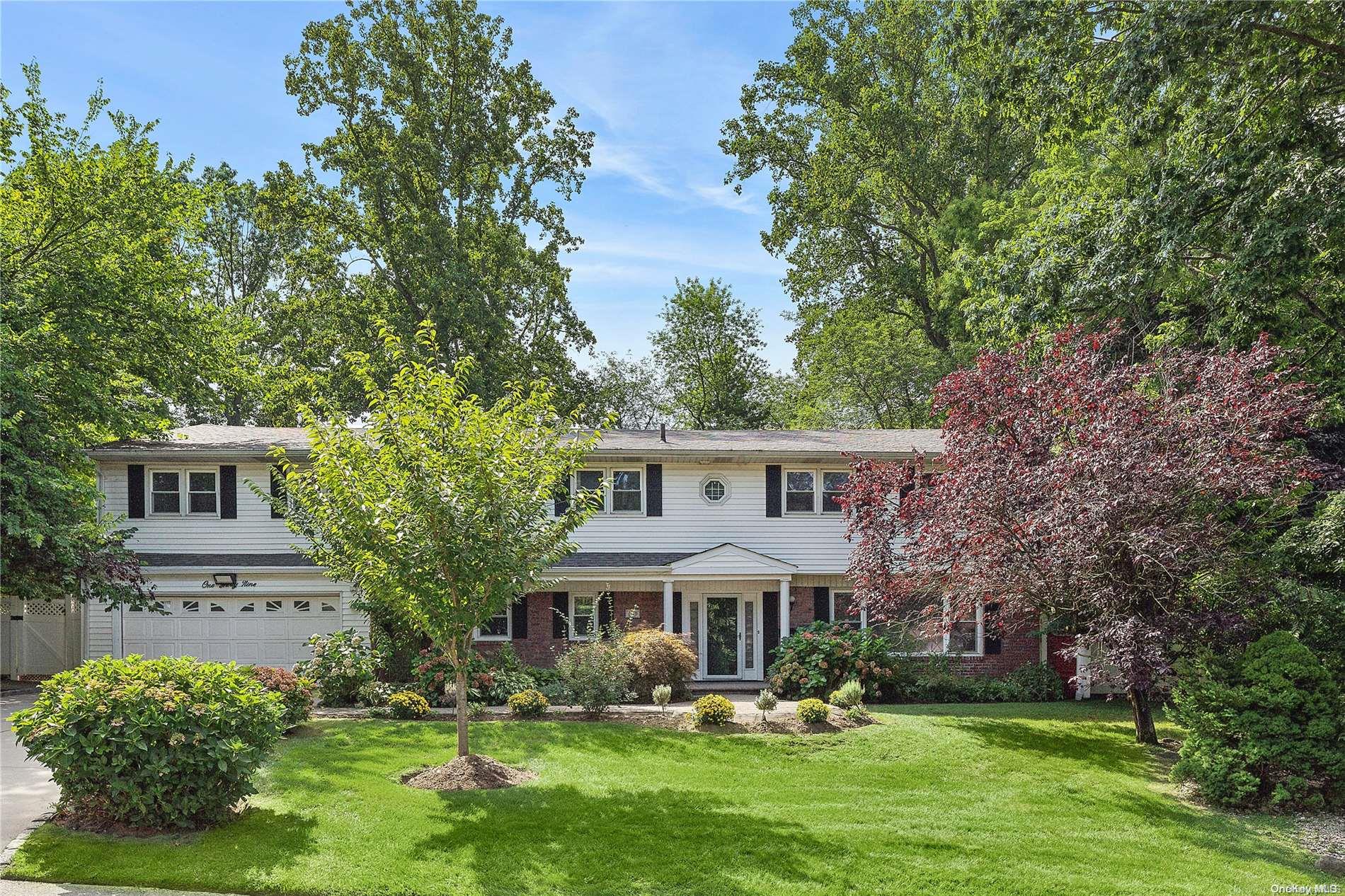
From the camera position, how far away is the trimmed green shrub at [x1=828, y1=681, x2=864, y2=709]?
14188 millimetres

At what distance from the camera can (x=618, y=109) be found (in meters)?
14.3

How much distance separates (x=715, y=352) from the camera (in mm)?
37531

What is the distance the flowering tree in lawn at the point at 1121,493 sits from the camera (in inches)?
417

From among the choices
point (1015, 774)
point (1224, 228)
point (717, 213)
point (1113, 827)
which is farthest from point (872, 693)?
point (717, 213)

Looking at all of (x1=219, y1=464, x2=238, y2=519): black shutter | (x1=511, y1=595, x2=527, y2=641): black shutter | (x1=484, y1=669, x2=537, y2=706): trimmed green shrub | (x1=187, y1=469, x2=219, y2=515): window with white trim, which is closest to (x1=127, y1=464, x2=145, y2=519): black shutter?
(x1=187, y1=469, x2=219, y2=515): window with white trim

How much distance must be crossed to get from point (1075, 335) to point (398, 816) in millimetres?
11617

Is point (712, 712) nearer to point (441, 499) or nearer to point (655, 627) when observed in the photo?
point (655, 627)

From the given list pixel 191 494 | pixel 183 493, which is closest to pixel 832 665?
pixel 191 494

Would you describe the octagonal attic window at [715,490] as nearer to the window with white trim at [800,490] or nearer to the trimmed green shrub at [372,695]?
the window with white trim at [800,490]

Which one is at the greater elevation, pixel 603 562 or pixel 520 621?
pixel 603 562

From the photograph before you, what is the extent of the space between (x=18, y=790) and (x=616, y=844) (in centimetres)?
667

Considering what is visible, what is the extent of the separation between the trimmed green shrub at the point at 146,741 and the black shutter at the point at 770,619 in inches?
500

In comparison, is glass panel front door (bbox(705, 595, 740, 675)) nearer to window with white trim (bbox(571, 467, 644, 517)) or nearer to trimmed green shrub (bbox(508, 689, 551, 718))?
window with white trim (bbox(571, 467, 644, 517))

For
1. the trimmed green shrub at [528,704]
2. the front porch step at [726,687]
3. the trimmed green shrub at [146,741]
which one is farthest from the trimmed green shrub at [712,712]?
the trimmed green shrub at [146,741]
